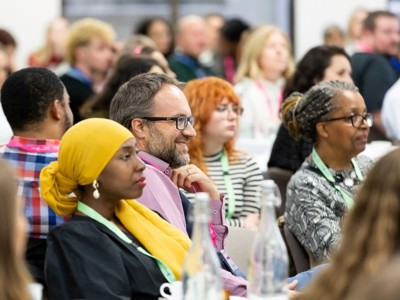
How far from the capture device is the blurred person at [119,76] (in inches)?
221

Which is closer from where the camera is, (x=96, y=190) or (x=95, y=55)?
(x=96, y=190)

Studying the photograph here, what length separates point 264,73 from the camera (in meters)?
8.08

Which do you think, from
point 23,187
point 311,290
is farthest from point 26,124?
point 311,290

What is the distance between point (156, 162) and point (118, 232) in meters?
0.69

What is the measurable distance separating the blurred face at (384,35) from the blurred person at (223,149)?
388 cm

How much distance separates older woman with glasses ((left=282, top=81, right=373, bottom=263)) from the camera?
4391 mm

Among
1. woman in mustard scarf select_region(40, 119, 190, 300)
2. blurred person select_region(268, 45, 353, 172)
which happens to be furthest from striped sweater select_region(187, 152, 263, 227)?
woman in mustard scarf select_region(40, 119, 190, 300)

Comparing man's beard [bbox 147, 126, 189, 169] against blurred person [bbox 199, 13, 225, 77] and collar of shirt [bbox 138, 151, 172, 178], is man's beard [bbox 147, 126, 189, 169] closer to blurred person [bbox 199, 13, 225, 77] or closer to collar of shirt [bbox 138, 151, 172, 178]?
collar of shirt [bbox 138, 151, 172, 178]

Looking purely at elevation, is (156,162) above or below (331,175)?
above

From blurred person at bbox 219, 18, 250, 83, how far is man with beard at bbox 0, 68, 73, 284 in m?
5.73

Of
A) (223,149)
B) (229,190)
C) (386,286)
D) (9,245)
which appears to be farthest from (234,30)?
(386,286)

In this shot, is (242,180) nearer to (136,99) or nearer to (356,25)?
(136,99)

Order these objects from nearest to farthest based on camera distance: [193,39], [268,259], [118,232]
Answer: [268,259] < [118,232] < [193,39]

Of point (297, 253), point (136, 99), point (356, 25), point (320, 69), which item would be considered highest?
point (136, 99)
